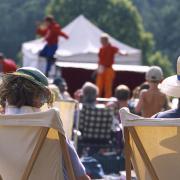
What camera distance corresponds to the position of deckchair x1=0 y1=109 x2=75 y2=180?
520 centimetres

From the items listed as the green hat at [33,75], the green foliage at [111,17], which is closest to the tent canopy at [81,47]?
the green hat at [33,75]

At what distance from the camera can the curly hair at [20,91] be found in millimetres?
5301

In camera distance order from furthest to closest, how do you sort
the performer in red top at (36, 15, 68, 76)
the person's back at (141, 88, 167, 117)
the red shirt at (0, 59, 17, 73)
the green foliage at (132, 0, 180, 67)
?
the green foliage at (132, 0, 180, 67) < the performer in red top at (36, 15, 68, 76) < the red shirt at (0, 59, 17, 73) < the person's back at (141, 88, 167, 117)

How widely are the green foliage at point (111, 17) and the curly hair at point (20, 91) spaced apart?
5198 centimetres

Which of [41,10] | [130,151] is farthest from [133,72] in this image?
[41,10]

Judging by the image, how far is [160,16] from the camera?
305ft

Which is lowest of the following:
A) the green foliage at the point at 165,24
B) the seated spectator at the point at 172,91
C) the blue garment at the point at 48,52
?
the green foliage at the point at 165,24

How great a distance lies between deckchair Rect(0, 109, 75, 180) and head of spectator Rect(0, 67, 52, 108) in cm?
13

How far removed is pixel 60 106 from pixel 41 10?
259ft

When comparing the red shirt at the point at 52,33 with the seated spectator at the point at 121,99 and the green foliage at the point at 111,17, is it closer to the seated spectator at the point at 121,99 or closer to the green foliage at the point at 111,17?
the seated spectator at the point at 121,99

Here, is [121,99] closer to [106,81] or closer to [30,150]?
[30,150]

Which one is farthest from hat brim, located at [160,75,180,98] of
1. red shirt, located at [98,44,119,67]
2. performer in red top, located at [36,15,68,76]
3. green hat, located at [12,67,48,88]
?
performer in red top, located at [36,15,68,76]

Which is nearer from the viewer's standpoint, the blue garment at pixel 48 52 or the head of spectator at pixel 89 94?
the head of spectator at pixel 89 94

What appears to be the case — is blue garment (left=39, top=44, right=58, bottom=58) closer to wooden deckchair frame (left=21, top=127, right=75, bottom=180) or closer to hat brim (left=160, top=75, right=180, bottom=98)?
hat brim (left=160, top=75, right=180, bottom=98)
